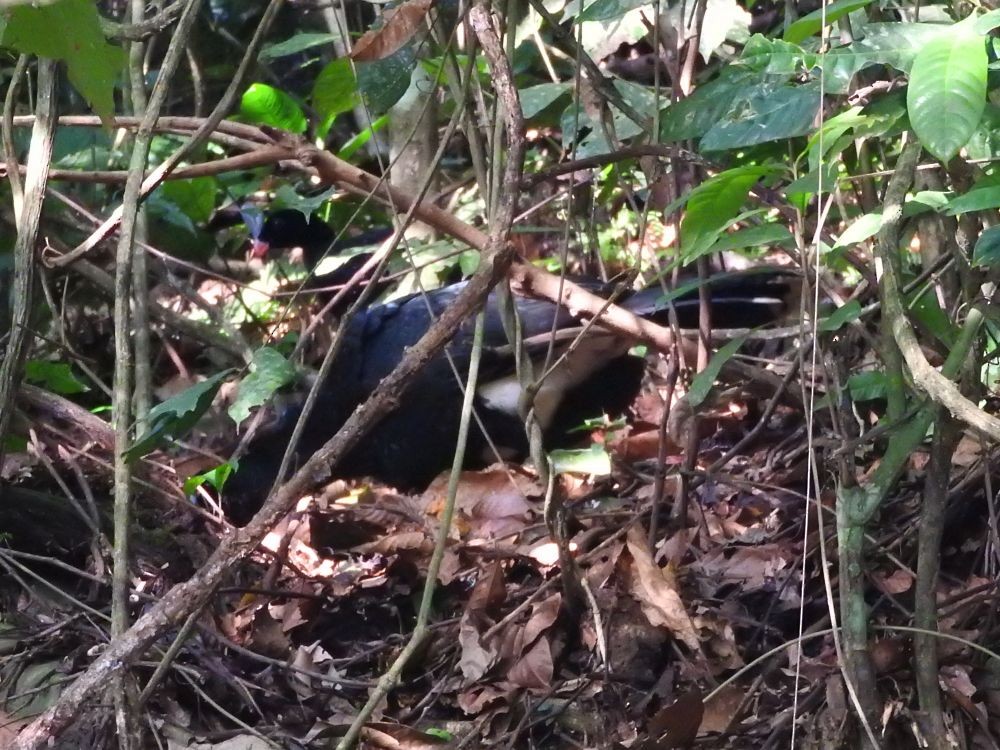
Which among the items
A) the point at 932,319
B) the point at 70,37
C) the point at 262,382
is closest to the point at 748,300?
the point at 932,319

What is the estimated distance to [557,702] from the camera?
1.80 metres

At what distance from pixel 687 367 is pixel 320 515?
917mm

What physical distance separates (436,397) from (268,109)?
45.2 inches

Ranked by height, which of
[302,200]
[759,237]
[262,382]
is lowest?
[262,382]

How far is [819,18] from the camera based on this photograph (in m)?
1.38

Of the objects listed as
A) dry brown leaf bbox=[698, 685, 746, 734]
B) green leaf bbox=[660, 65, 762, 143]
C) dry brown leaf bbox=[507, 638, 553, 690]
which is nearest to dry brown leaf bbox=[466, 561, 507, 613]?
dry brown leaf bbox=[507, 638, 553, 690]

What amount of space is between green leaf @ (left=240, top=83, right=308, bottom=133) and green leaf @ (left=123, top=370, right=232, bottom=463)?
205cm

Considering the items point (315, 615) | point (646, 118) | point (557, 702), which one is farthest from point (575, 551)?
point (646, 118)

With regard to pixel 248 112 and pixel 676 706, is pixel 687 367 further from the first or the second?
pixel 248 112

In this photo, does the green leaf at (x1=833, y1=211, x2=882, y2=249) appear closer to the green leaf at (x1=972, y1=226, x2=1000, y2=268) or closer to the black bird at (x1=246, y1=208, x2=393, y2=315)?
the green leaf at (x1=972, y1=226, x2=1000, y2=268)

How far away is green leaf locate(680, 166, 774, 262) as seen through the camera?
1410mm

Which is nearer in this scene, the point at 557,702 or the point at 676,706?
the point at 676,706

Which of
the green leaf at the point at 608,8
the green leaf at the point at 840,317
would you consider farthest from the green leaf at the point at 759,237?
the green leaf at the point at 608,8

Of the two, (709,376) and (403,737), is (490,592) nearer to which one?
(403,737)
